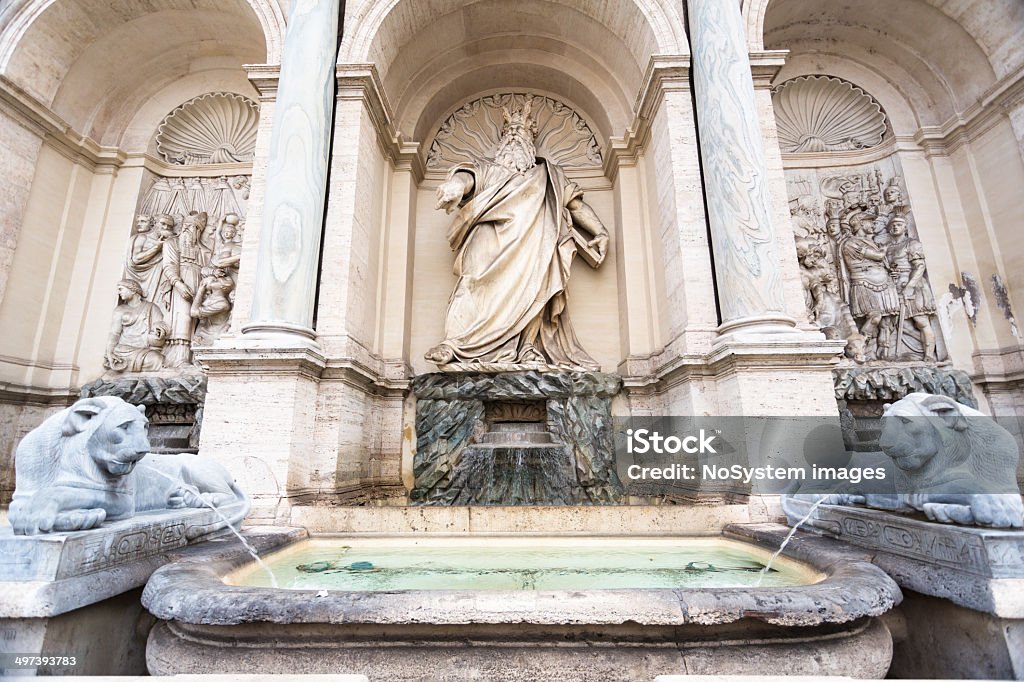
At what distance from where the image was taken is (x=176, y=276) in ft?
23.3

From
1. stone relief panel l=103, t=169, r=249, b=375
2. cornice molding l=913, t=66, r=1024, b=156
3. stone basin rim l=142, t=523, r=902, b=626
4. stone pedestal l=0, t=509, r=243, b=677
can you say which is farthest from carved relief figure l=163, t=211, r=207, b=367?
cornice molding l=913, t=66, r=1024, b=156

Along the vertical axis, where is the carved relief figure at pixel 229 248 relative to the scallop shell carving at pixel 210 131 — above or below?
below

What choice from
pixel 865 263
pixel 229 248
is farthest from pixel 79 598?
pixel 865 263

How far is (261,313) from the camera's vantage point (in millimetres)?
4734

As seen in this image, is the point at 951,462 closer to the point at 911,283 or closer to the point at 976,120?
the point at 911,283

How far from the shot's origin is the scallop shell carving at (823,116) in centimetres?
783

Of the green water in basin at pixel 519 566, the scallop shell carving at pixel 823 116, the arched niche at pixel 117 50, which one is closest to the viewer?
the green water in basin at pixel 519 566

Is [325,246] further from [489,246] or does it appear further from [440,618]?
[440,618]

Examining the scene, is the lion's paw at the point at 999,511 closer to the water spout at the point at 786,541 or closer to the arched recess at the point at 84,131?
the water spout at the point at 786,541

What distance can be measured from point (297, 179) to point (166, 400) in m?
3.46

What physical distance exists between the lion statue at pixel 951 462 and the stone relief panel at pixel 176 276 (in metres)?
7.59


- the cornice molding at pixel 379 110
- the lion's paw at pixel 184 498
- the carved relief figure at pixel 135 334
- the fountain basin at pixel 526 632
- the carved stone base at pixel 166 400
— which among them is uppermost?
the cornice molding at pixel 379 110

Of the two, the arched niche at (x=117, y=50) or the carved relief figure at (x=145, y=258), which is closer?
the arched niche at (x=117, y=50)

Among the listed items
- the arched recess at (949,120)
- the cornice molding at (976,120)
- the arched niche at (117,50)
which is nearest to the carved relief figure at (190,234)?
the arched niche at (117,50)
